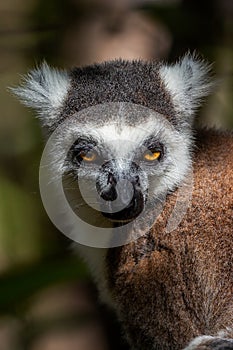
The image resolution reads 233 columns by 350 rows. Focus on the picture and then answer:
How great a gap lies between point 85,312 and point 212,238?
2778 mm

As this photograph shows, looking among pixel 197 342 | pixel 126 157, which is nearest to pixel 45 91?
pixel 126 157

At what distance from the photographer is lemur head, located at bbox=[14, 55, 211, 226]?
4516mm

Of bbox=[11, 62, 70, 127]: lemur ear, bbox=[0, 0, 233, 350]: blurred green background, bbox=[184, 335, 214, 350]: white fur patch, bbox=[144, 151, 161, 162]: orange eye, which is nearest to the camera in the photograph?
bbox=[184, 335, 214, 350]: white fur patch

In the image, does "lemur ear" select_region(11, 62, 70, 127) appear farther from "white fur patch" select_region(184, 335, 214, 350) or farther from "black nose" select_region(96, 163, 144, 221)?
"white fur patch" select_region(184, 335, 214, 350)

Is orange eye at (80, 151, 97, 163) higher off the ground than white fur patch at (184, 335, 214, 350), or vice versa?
orange eye at (80, 151, 97, 163)

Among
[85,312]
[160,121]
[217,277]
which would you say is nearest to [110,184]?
[160,121]

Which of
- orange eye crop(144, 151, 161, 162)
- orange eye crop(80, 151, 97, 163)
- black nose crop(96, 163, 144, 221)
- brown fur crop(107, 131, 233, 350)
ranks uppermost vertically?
orange eye crop(144, 151, 161, 162)

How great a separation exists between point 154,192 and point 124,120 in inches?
21.0

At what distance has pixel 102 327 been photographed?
7.19 meters

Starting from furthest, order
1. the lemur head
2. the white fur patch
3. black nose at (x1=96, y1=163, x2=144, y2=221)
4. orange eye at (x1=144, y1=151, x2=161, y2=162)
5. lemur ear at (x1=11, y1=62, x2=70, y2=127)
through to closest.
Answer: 1. lemur ear at (x1=11, y1=62, x2=70, y2=127)
2. orange eye at (x1=144, y1=151, x2=161, y2=162)
3. the lemur head
4. black nose at (x1=96, y1=163, x2=144, y2=221)
5. the white fur patch

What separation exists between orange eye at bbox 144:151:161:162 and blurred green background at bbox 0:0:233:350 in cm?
220

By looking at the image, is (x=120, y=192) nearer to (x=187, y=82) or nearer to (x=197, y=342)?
(x=197, y=342)

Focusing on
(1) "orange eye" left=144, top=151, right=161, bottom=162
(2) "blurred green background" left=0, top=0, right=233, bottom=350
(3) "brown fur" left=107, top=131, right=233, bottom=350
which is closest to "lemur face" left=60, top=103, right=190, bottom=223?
(1) "orange eye" left=144, top=151, right=161, bottom=162

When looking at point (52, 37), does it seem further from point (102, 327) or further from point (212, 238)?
point (212, 238)
